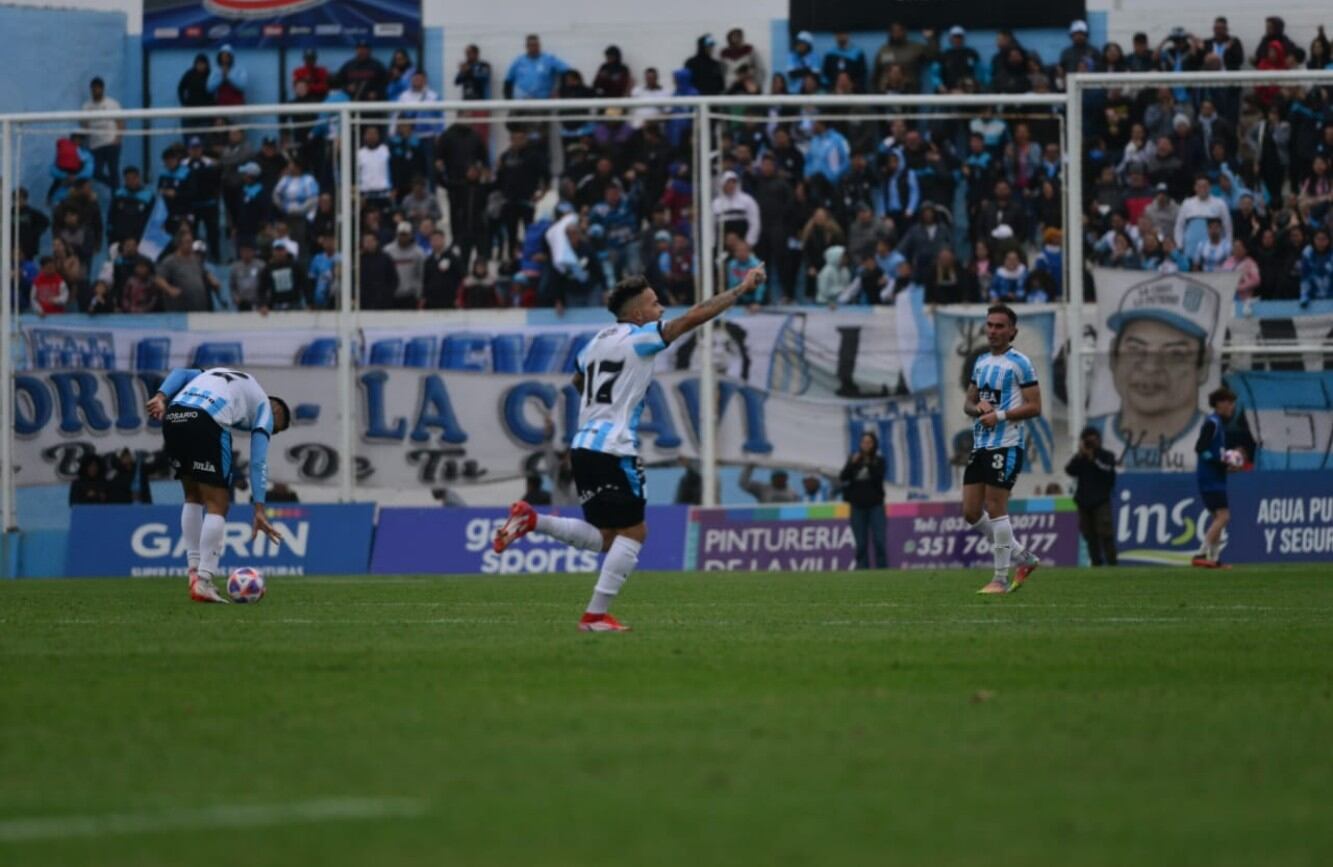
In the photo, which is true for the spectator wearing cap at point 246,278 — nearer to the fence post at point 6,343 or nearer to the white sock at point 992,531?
the fence post at point 6,343

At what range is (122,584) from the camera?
77.2ft

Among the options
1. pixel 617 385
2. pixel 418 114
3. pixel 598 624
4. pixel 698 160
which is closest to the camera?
Answer: pixel 617 385

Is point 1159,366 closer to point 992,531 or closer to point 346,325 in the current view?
point 992,531

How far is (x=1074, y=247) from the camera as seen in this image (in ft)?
94.7

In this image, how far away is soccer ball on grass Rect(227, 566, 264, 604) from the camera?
56.9 feet

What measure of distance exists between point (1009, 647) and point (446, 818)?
652cm

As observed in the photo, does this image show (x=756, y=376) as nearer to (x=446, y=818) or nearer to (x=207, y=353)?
(x=207, y=353)

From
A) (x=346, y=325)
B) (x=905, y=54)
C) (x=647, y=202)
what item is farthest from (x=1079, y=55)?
(x=346, y=325)

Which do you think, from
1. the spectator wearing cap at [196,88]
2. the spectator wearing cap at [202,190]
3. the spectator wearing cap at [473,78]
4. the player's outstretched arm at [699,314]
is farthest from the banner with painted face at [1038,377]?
the player's outstretched arm at [699,314]

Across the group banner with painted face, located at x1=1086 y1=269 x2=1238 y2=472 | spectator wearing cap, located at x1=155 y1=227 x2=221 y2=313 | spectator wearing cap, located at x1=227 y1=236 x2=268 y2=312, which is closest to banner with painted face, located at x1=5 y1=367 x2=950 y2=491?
spectator wearing cap, located at x1=227 y1=236 x2=268 y2=312

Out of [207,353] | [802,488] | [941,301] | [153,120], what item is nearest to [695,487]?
[802,488]

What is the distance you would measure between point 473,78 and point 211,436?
19.3 meters

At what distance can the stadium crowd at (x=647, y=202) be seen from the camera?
29.4m

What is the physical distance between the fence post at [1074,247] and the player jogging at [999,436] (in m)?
9.08
